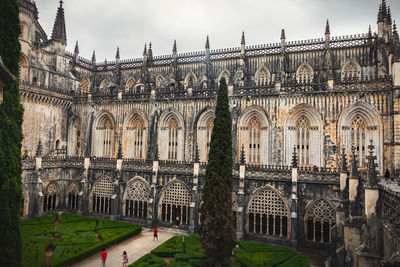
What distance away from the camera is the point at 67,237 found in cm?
2006

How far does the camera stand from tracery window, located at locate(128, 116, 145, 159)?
32812 millimetres

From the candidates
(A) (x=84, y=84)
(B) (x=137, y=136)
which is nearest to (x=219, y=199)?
(B) (x=137, y=136)

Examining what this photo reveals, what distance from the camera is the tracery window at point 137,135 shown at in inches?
1292

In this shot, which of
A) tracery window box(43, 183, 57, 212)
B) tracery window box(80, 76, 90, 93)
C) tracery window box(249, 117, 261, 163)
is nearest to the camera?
tracery window box(249, 117, 261, 163)

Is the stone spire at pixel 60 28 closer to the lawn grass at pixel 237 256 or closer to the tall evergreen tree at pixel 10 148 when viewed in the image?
the tall evergreen tree at pixel 10 148

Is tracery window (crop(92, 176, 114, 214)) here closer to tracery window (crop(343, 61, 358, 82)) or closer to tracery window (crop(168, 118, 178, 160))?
tracery window (crop(168, 118, 178, 160))

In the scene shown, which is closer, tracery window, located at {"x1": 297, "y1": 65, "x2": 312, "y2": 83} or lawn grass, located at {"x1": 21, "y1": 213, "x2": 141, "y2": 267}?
lawn grass, located at {"x1": 21, "y1": 213, "x2": 141, "y2": 267}

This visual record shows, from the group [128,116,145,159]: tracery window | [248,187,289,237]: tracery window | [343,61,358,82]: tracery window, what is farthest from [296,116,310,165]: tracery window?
[128,116,145,159]: tracery window

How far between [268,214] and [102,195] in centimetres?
1662

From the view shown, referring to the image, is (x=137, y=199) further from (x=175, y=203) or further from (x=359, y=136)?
(x=359, y=136)

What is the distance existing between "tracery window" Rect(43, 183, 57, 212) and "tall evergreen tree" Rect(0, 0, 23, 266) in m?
18.4

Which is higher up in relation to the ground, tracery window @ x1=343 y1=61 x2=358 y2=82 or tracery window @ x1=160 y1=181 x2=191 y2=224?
tracery window @ x1=343 y1=61 x2=358 y2=82

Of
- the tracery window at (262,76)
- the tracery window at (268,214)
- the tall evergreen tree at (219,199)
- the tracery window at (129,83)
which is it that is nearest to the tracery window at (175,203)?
the tracery window at (268,214)

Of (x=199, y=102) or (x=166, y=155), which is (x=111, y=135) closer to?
(x=166, y=155)
